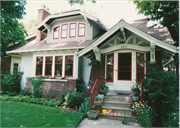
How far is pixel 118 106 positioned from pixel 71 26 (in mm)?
7822

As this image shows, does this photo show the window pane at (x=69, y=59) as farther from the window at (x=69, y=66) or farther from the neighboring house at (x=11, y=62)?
the neighboring house at (x=11, y=62)

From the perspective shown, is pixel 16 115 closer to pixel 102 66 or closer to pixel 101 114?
pixel 101 114

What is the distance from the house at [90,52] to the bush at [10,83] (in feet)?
1.60

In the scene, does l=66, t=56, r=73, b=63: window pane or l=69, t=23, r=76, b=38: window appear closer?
l=66, t=56, r=73, b=63: window pane

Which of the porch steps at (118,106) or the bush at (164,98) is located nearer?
the bush at (164,98)

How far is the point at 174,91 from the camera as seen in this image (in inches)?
201

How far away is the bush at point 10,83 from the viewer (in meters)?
10.5

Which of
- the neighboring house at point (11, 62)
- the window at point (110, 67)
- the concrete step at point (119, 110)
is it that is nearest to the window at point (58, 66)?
the window at point (110, 67)

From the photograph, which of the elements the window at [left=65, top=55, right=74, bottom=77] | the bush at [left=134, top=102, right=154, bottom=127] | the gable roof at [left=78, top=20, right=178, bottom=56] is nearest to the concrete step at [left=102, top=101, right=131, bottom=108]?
the bush at [left=134, top=102, right=154, bottom=127]

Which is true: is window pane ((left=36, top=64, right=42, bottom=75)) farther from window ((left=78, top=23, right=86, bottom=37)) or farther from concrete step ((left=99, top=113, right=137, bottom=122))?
concrete step ((left=99, top=113, right=137, bottom=122))

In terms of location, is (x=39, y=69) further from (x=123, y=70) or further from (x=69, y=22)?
(x=123, y=70)

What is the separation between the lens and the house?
7.36 metres

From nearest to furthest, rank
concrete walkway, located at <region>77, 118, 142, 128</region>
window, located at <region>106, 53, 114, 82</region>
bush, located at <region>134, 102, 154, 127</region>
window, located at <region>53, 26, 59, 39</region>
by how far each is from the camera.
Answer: bush, located at <region>134, 102, 154, 127</region>
concrete walkway, located at <region>77, 118, 142, 128</region>
window, located at <region>106, 53, 114, 82</region>
window, located at <region>53, 26, 59, 39</region>

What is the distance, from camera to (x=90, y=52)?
838 cm
